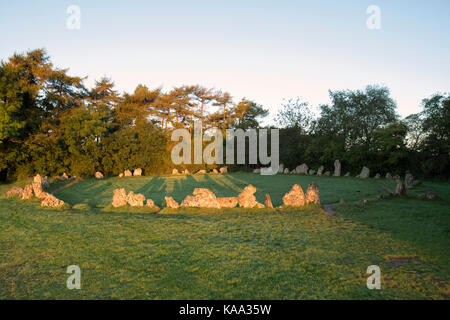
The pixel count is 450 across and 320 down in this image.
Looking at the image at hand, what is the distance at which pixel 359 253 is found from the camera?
4992mm

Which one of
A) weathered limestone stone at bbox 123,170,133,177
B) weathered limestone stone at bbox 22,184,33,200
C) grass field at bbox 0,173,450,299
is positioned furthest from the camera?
weathered limestone stone at bbox 123,170,133,177

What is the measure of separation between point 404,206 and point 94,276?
333 inches

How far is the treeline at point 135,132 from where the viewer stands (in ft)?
62.0

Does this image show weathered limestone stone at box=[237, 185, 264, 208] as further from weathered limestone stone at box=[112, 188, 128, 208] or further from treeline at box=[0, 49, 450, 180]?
treeline at box=[0, 49, 450, 180]

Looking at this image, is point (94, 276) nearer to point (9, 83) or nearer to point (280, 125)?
point (9, 83)

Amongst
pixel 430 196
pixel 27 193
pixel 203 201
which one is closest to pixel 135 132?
pixel 27 193

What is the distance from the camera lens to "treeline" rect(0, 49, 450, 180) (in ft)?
62.0

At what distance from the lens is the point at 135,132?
25.6 metres

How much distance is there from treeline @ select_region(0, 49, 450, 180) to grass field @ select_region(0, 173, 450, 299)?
12.6m

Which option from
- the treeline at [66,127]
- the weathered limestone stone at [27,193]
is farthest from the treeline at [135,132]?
the weathered limestone stone at [27,193]

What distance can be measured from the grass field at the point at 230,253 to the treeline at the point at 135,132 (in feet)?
41.3

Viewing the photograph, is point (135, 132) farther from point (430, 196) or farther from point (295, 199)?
point (430, 196)

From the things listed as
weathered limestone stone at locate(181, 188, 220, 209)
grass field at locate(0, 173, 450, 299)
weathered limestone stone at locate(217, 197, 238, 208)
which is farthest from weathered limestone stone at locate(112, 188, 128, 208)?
weathered limestone stone at locate(217, 197, 238, 208)

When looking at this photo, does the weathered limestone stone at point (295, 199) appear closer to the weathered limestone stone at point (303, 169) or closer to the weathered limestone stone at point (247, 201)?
the weathered limestone stone at point (247, 201)
